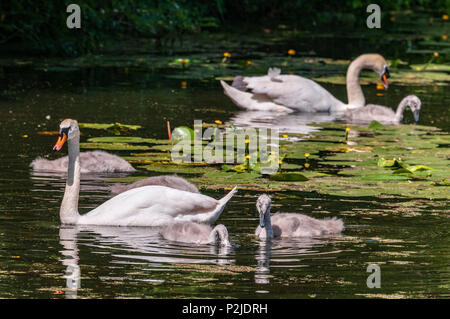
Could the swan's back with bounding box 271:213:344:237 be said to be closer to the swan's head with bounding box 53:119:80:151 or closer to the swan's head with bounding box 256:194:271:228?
the swan's head with bounding box 256:194:271:228

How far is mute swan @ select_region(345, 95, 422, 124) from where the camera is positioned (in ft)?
47.0

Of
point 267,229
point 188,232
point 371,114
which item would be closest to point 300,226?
point 267,229

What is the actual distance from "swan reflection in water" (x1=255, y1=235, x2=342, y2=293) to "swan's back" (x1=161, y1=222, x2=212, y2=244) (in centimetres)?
39

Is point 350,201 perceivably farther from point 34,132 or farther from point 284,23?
point 284,23

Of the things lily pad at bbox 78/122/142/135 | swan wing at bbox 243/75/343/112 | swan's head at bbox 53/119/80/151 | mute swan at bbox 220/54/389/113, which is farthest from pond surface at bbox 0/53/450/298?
swan wing at bbox 243/75/343/112

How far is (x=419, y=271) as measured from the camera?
732 cm

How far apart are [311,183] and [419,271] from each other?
282 centimetres

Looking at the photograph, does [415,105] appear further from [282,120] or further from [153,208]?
[153,208]

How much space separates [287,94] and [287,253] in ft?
26.1

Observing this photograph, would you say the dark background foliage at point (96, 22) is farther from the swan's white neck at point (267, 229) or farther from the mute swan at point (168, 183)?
the swan's white neck at point (267, 229)

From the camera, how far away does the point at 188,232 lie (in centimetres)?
807

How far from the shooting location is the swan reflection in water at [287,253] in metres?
7.35

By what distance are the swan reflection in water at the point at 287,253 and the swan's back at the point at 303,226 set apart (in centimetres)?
5
